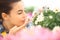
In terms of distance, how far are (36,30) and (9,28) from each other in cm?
22

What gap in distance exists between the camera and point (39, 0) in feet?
3.74

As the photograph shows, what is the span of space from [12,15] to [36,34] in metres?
0.24

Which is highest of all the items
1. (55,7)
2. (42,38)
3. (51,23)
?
(55,7)

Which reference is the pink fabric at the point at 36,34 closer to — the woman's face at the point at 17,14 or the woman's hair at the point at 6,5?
the woman's face at the point at 17,14

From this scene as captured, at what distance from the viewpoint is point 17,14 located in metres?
1.15

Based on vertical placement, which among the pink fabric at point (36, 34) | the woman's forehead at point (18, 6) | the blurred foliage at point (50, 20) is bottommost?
the pink fabric at point (36, 34)

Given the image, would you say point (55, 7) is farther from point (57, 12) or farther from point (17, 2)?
point (17, 2)

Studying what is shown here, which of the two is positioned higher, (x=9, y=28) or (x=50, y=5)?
(x=50, y=5)

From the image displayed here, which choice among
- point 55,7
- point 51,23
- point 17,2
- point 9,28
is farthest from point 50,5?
point 9,28

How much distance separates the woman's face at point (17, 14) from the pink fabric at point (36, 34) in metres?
0.08

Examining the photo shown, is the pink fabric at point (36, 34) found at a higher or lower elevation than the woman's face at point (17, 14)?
lower

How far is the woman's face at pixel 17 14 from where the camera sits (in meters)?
1.15

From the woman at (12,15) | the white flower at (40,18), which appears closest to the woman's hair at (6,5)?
the woman at (12,15)

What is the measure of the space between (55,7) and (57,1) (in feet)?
0.16
